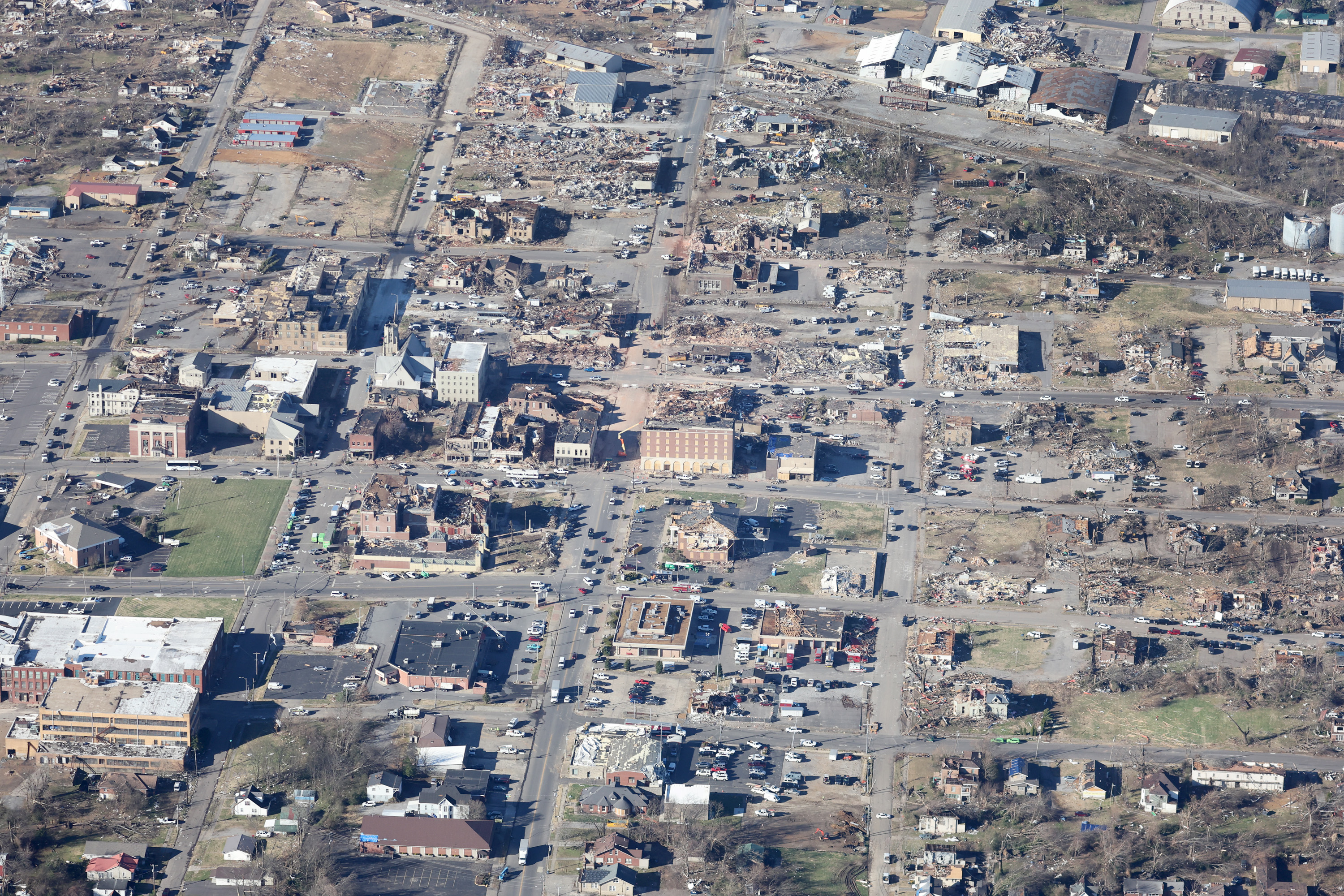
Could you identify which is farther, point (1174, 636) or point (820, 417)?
point (820, 417)

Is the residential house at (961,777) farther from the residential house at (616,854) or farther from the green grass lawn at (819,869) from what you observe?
the residential house at (616,854)

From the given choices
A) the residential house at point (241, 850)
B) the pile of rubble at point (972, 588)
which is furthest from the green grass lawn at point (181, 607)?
the pile of rubble at point (972, 588)

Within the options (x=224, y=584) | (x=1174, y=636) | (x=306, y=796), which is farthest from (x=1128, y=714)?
(x=224, y=584)

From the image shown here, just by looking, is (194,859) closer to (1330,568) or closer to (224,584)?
(224,584)

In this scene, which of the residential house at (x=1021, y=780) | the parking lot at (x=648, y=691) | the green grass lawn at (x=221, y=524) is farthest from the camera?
the green grass lawn at (x=221, y=524)

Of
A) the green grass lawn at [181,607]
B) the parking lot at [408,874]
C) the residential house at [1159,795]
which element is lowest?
the green grass lawn at [181,607]

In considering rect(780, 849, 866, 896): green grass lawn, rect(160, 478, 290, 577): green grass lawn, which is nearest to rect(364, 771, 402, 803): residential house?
rect(780, 849, 866, 896): green grass lawn

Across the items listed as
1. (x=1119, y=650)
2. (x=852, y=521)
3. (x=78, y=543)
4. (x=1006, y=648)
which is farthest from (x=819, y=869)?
(x=78, y=543)
